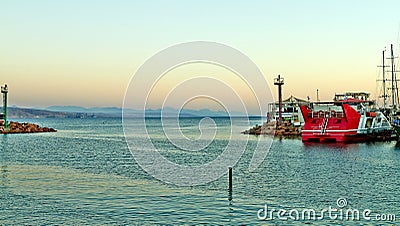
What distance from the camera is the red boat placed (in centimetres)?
9344

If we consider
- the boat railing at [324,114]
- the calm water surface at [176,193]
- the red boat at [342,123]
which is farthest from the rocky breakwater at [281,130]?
the calm water surface at [176,193]

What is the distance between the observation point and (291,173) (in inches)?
1895

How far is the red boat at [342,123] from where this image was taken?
93438mm

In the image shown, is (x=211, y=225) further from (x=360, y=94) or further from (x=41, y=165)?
(x=360, y=94)

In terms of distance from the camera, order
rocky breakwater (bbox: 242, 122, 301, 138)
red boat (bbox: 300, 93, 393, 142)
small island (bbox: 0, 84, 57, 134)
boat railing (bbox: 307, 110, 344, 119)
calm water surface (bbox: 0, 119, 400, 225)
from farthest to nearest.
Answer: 1. small island (bbox: 0, 84, 57, 134)
2. rocky breakwater (bbox: 242, 122, 301, 138)
3. boat railing (bbox: 307, 110, 344, 119)
4. red boat (bbox: 300, 93, 393, 142)
5. calm water surface (bbox: 0, 119, 400, 225)

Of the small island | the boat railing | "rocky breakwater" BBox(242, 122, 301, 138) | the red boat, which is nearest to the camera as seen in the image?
the red boat

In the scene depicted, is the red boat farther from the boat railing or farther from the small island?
the small island

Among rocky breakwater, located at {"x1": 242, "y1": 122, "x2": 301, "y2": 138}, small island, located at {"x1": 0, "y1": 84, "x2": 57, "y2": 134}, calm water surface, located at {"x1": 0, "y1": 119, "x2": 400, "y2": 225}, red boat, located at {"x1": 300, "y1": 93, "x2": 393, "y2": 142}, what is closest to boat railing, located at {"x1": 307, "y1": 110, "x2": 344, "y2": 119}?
red boat, located at {"x1": 300, "y1": 93, "x2": 393, "y2": 142}

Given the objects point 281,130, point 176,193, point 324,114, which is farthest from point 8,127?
point 176,193

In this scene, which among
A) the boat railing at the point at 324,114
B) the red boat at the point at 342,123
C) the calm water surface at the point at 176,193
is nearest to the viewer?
the calm water surface at the point at 176,193

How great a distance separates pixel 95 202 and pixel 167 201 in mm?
4854

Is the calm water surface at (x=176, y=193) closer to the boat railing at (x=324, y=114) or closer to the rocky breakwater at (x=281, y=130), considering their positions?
the boat railing at (x=324, y=114)

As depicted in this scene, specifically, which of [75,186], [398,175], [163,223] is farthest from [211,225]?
[398,175]

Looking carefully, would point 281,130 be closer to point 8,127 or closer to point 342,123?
point 342,123
